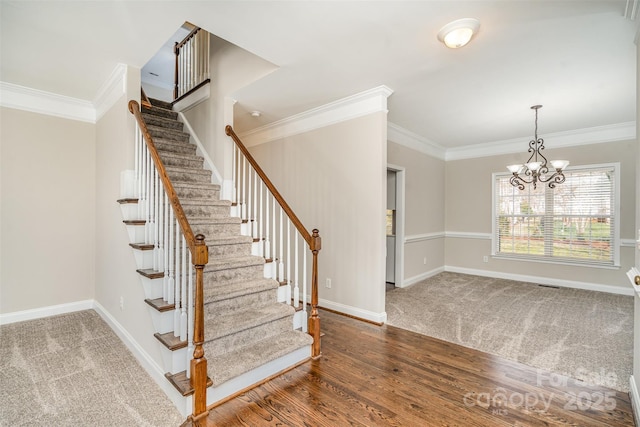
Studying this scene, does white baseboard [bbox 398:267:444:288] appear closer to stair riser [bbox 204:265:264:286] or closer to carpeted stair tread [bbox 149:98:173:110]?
stair riser [bbox 204:265:264:286]

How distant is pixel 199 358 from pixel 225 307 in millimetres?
714

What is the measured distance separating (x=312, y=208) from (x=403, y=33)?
241 centimetres

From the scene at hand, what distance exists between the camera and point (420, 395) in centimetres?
215

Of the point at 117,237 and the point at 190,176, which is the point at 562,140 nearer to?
the point at 190,176

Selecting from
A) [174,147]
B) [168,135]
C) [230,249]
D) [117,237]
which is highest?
[168,135]

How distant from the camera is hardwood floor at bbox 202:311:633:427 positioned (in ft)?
6.27

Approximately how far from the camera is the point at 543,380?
2.35m

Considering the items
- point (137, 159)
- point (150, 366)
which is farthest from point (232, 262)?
point (137, 159)

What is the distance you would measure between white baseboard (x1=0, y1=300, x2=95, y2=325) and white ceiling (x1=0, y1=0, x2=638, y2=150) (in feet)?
8.41

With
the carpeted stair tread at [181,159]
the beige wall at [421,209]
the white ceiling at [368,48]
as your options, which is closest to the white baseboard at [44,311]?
the carpeted stair tread at [181,159]

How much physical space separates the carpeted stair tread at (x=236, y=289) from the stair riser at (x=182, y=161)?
1825 millimetres

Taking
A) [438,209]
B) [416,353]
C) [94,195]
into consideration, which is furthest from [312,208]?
[438,209]

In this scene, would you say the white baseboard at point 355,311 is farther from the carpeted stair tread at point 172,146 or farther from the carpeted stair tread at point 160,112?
the carpeted stair tread at point 160,112

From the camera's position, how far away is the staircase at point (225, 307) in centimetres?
212
